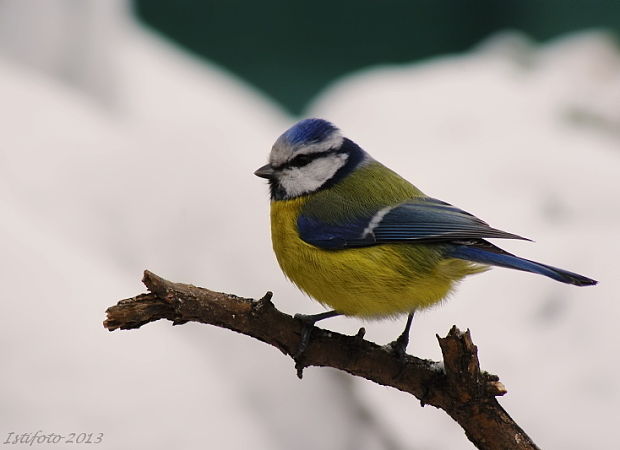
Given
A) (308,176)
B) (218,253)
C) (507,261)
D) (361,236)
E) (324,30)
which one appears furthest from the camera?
(324,30)

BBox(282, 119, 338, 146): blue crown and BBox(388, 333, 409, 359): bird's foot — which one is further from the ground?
BBox(282, 119, 338, 146): blue crown

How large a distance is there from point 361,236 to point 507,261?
0.70ft

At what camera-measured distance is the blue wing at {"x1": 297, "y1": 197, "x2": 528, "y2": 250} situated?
120 cm

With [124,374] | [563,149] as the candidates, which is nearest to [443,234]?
[124,374]

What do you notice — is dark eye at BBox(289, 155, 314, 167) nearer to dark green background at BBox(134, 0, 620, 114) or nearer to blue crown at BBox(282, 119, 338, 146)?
blue crown at BBox(282, 119, 338, 146)

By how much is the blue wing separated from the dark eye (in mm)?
86

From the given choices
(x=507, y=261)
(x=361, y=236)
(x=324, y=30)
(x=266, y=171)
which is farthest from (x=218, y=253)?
(x=324, y=30)

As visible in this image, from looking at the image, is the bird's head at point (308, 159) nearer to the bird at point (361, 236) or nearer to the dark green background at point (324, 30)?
the bird at point (361, 236)

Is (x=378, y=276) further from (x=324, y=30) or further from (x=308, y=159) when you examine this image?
(x=324, y=30)

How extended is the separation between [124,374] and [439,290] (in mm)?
676

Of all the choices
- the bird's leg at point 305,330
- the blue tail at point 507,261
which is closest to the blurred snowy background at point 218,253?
the bird's leg at point 305,330

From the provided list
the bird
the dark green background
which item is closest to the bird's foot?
the bird

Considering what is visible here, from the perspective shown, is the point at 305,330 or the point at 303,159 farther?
the point at 303,159

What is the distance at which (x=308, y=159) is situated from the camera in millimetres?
1331
